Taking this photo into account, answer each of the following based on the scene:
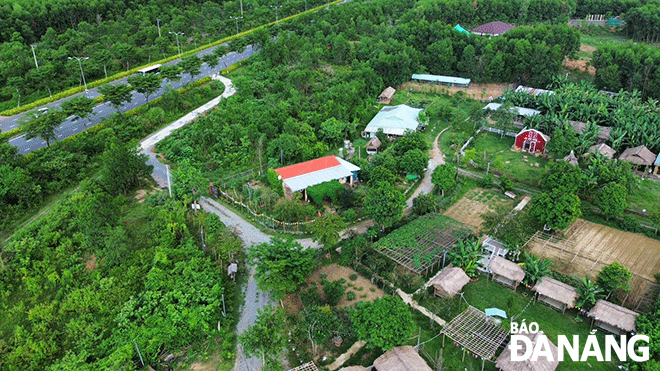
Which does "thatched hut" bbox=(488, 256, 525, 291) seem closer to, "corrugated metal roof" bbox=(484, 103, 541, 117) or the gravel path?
the gravel path

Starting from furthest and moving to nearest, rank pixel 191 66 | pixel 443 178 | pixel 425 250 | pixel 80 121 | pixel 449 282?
pixel 191 66 < pixel 80 121 < pixel 443 178 < pixel 425 250 < pixel 449 282

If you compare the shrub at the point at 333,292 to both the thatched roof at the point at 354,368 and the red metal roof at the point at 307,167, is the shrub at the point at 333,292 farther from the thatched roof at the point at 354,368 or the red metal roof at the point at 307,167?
the red metal roof at the point at 307,167

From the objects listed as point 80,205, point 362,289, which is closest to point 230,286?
point 362,289

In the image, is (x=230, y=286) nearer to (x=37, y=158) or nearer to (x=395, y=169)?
(x=395, y=169)

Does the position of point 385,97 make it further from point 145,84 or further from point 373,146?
point 145,84

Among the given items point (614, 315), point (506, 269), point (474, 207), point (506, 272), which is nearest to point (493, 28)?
point (474, 207)

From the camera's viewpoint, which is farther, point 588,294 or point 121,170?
point 121,170

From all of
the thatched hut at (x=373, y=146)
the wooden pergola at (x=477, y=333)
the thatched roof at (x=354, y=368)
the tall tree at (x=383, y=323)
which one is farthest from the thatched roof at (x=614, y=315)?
the thatched hut at (x=373, y=146)
